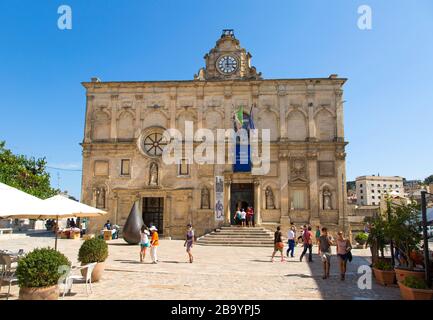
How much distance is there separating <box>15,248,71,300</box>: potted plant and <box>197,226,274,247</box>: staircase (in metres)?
17.1

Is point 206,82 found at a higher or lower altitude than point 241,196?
higher

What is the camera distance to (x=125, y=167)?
97.1 ft

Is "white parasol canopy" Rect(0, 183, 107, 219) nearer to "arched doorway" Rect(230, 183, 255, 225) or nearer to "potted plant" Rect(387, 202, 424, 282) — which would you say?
"potted plant" Rect(387, 202, 424, 282)

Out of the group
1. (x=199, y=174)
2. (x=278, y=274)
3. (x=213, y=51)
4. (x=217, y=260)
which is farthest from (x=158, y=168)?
(x=278, y=274)

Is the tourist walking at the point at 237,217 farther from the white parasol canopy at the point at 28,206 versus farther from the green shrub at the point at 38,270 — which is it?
the green shrub at the point at 38,270

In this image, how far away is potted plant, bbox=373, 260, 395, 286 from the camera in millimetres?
11023

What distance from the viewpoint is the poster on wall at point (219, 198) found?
1094 inches

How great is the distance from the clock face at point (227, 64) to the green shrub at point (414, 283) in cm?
2466

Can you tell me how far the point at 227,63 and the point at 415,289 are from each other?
84.0 ft

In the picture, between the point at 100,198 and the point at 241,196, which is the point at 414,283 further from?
the point at 100,198

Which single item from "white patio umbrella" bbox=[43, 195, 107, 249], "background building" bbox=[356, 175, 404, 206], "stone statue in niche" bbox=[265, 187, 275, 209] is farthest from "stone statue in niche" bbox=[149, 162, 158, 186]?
"background building" bbox=[356, 175, 404, 206]

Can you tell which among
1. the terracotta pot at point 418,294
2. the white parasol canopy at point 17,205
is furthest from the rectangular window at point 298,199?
the white parasol canopy at point 17,205

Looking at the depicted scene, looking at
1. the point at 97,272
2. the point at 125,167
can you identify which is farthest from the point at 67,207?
the point at 125,167
